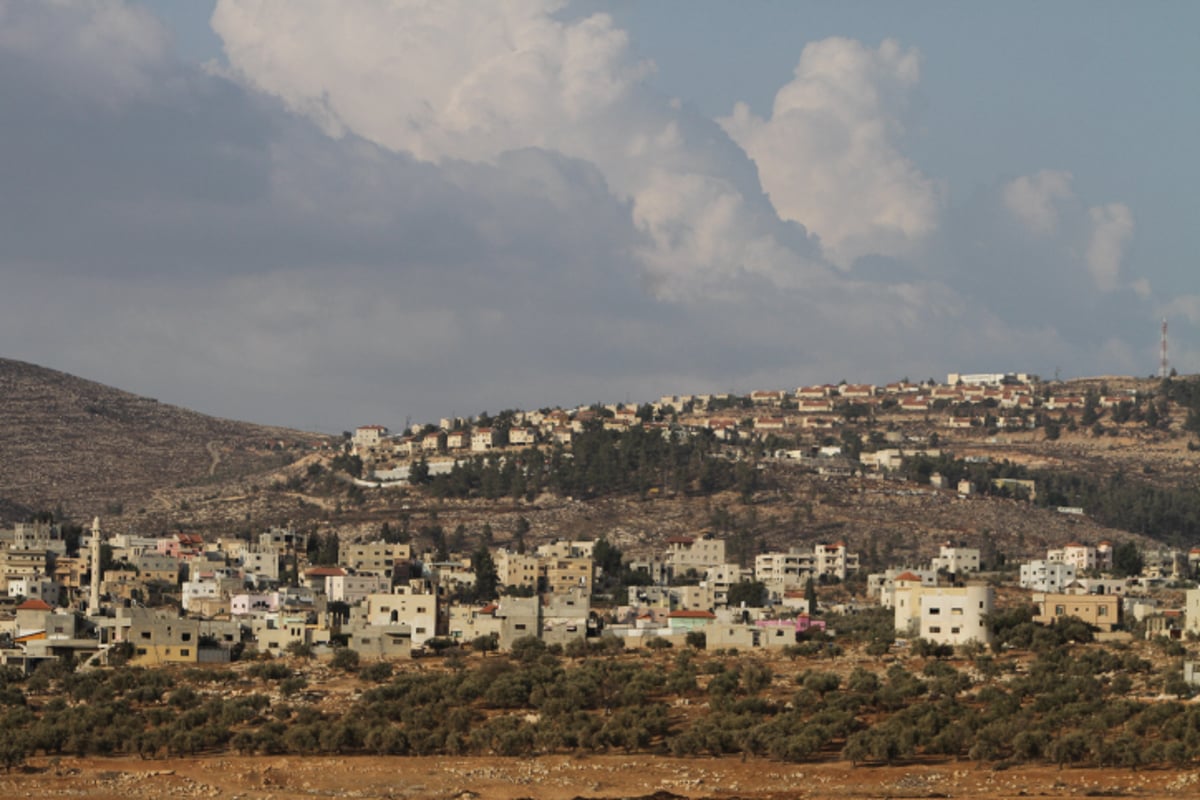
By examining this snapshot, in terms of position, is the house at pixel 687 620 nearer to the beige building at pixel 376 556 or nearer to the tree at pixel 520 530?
the beige building at pixel 376 556

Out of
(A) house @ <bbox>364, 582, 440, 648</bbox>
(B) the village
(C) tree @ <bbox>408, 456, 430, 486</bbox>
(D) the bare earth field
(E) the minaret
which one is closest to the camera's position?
(D) the bare earth field

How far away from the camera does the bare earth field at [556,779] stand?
59.8 m

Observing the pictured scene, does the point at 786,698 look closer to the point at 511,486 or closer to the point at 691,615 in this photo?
the point at 691,615

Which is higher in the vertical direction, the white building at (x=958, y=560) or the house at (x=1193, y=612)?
the white building at (x=958, y=560)

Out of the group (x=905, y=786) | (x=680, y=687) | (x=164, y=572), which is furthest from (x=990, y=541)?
(x=905, y=786)

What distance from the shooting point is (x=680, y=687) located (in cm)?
7488

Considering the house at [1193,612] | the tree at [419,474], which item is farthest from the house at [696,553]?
the house at [1193,612]

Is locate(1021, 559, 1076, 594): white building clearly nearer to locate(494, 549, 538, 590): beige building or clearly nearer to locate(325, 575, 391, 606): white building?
locate(494, 549, 538, 590): beige building

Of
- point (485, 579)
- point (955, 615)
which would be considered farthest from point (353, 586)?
point (955, 615)

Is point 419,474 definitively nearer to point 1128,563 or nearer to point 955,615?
point 1128,563

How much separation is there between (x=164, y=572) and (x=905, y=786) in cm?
6839

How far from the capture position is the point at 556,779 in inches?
2474

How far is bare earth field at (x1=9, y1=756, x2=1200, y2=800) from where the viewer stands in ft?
196

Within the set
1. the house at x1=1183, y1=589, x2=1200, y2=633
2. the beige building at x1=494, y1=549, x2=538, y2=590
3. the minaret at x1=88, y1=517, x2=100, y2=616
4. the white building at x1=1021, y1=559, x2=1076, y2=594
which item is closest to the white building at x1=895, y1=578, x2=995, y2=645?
the house at x1=1183, y1=589, x2=1200, y2=633
